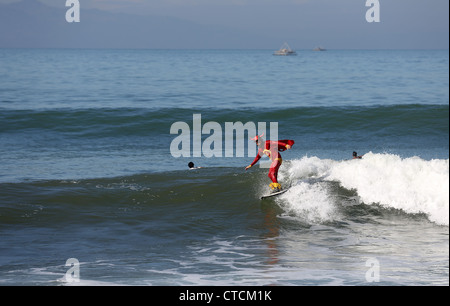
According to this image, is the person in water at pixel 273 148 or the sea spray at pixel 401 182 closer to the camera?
the sea spray at pixel 401 182

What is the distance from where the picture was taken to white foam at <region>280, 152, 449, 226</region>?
13.5 meters

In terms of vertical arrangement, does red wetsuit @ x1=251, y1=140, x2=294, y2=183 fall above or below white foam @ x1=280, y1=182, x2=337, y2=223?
above

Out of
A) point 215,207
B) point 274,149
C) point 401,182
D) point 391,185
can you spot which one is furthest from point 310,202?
point 215,207

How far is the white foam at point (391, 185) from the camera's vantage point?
13500 millimetres

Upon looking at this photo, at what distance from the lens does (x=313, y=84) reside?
52812 millimetres

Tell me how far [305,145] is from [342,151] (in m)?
2.24

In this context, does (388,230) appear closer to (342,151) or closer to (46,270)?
(46,270)

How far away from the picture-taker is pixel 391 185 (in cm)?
1477

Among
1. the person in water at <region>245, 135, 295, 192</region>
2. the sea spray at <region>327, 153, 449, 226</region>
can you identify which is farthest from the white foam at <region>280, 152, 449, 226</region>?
the person in water at <region>245, 135, 295, 192</region>

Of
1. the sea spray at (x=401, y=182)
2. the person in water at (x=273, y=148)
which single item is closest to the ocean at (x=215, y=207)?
the sea spray at (x=401, y=182)

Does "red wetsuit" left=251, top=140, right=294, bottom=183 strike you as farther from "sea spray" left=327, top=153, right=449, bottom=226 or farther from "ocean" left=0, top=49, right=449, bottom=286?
"sea spray" left=327, top=153, right=449, bottom=226

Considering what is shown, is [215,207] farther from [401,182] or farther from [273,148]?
[401,182]

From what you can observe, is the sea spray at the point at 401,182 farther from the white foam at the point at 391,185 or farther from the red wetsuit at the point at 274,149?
the red wetsuit at the point at 274,149

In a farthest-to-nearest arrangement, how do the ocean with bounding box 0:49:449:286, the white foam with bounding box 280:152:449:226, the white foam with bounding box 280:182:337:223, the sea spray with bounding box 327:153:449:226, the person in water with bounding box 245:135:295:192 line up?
the person in water with bounding box 245:135:295:192, the white foam with bounding box 280:182:337:223, the white foam with bounding box 280:152:449:226, the sea spray with bounding box 327:153:449:226, the ocean with bounding box 0:49:449:286
